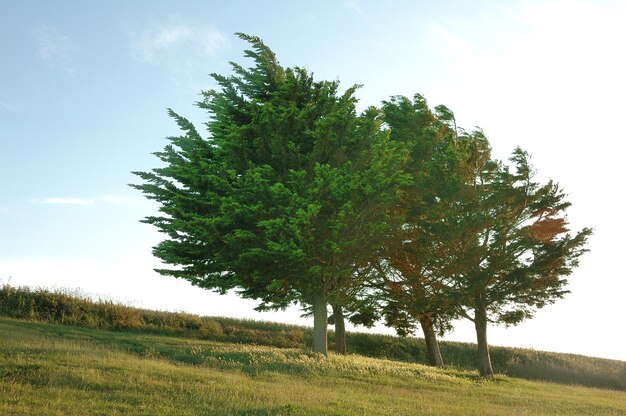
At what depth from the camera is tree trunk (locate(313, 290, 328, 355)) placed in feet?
87.2

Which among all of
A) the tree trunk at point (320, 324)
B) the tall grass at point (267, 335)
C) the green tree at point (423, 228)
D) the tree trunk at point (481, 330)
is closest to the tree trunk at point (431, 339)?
the green tree at point (423, 228)

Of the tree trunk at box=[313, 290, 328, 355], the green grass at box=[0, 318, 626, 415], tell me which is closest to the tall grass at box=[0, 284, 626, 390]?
the green grass at box=[0, 318, 626, 415]

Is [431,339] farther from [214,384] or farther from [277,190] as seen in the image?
[214,384]

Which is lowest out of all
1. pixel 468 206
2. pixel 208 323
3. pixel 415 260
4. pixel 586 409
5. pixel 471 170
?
pixel 586 409

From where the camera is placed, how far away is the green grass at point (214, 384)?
549 inches

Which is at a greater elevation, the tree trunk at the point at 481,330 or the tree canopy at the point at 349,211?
the tree canopy at the point at 349,211

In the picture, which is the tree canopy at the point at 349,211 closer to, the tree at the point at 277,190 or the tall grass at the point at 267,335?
the tree at the point at 277,190

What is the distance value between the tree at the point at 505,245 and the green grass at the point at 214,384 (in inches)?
221

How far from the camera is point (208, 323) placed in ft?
119

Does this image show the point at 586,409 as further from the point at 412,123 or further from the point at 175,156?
the point at 175,156

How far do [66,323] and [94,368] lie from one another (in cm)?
1615

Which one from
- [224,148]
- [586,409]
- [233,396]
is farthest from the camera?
[224,148]

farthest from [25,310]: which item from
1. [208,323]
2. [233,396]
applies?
[233,396]

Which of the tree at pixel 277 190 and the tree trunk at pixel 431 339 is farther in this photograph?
the tree trunk at pixel 431 339
